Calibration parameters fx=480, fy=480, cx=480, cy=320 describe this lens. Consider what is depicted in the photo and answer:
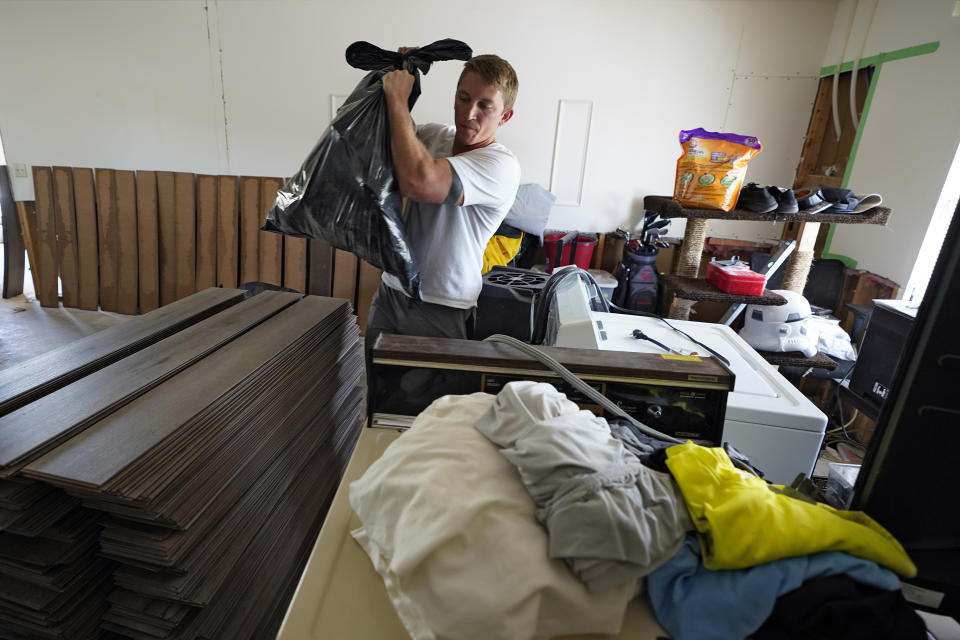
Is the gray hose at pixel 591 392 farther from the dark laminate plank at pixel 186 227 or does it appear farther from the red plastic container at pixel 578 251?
the dark laminate plank at pixel 186 227

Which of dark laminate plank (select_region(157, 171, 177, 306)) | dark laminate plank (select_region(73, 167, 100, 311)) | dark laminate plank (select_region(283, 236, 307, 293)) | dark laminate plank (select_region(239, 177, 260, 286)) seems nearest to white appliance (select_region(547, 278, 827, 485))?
dark laminate plank (select_region(283, 236, 307, 293))

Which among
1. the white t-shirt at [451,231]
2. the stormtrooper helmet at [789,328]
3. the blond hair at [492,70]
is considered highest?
the blond hair at [492,70]

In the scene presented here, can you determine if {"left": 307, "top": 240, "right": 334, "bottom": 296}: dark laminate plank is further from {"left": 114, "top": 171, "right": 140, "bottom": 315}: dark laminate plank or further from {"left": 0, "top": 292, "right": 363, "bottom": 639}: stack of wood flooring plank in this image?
{"left": 0, "top": 292, "right": 363, "bottom": 639}: stack of wood flooring plank

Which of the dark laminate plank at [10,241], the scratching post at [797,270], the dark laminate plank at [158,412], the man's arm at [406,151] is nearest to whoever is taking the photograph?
the dark laminate plank at [158,412]

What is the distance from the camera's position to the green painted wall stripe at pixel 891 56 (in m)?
2.67

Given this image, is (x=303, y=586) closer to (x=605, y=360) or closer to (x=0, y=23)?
(x=605, y=360)

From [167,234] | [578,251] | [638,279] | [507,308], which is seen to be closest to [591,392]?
[507,308]

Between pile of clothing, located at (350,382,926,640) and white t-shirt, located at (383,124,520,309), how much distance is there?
0.95 m

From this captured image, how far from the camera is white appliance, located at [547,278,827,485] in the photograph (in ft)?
4.31

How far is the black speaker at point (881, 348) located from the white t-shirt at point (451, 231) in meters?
2.00

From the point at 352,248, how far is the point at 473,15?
3.03 metres

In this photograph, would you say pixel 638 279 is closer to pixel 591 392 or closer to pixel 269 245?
pixel 591 392

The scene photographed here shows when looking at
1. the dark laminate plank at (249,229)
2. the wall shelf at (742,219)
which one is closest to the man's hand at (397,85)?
the wall shelf at (742,219)

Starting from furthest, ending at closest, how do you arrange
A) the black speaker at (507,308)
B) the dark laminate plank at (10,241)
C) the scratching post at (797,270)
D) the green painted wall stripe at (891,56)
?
the dark laminate plank at (10,241) < the scratching post at (797,270) < the green painted wall stripe at (891,56) < the black speaker at (507,308)
